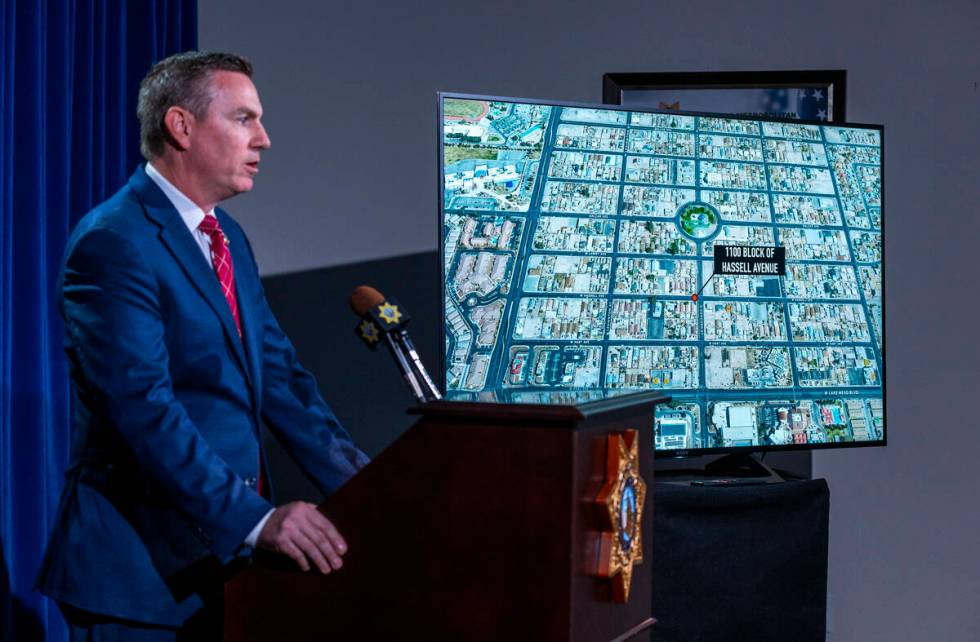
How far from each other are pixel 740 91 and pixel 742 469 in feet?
4.47

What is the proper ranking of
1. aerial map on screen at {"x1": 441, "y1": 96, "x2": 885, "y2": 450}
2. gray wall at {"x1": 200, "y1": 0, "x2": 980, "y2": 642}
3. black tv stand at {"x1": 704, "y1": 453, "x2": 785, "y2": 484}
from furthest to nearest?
gray wall at {"x1": 200, "y1": 0, "x2": 980, "y2": 642}, black tv stand at {"x1": 704, "y1": 453, "x2": 785, "y2": 484}, aerial map on screen at {"x1": 441, "y1": 96, "x2": 885, "y2": 450}

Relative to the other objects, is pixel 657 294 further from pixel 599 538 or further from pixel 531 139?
pixel 599 538

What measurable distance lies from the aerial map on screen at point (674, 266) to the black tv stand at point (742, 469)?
0.10 meters

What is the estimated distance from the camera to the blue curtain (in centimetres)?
258

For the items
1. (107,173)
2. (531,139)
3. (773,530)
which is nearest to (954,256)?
(773,530)

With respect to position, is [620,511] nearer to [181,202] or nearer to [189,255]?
[189,255]

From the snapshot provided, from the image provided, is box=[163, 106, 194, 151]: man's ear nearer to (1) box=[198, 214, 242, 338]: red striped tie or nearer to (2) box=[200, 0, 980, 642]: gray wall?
(1) box=[198, 214, 242, 338]: red striped tie

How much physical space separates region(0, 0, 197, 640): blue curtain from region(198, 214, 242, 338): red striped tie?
2.71ft

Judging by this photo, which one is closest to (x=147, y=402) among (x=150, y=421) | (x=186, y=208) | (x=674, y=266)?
(x=150, y=421)

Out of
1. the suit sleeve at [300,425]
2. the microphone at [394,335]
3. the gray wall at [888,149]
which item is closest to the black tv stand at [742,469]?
the gray wall at [888,149]

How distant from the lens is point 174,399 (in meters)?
1.68

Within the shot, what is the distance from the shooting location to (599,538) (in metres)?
1.56

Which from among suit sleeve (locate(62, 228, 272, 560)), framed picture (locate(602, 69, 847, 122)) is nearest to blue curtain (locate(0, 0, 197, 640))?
suit sleeve (locate(62, 228, 272, 560))

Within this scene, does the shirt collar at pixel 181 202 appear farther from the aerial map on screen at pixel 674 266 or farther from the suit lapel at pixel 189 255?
the aerial map on screen at pixel 674 266
